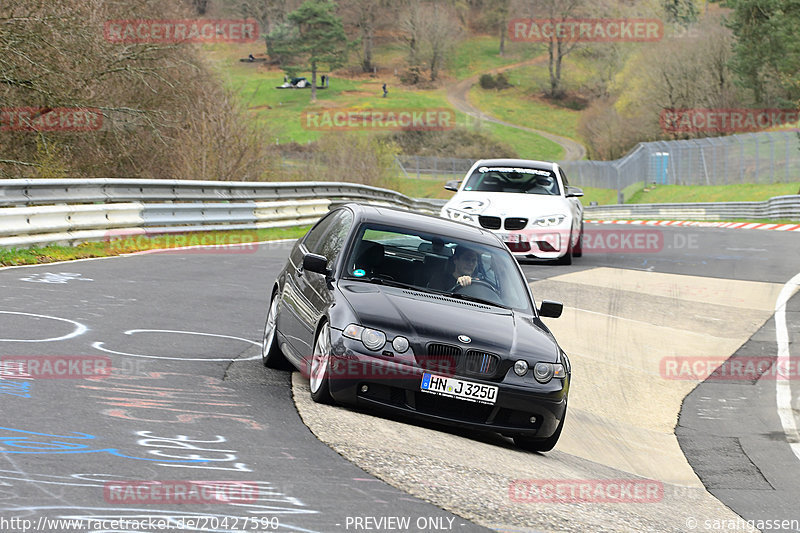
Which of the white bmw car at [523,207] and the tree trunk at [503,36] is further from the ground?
the tree trunk at [503,36]

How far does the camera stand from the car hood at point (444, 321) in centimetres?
713

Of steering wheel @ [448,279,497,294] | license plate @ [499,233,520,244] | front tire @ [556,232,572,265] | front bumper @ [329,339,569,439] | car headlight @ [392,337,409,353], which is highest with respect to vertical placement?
steering wheel @ [448,279,497,294]

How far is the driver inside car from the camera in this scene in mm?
8250

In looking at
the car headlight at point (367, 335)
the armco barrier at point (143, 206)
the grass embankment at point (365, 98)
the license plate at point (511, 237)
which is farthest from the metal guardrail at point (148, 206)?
the grass embankment at point (365, 98)

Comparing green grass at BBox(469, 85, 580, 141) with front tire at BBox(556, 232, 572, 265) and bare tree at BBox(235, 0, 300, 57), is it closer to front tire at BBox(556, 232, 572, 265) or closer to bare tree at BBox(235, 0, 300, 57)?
bare tree at BBox(235, 0, 300, 57)

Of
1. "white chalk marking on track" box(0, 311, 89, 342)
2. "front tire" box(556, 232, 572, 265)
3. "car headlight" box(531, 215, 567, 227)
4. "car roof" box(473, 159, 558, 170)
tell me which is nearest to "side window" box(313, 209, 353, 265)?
"white chalk marking on track" box(0, 311, 89, 342)

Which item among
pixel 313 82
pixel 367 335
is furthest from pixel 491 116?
pixel 367 335

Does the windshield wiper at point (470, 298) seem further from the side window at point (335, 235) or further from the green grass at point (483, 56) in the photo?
the green grass at point (483, 56)

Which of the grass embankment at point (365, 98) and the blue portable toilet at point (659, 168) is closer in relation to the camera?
the blue portable toilet at point (659, 168)

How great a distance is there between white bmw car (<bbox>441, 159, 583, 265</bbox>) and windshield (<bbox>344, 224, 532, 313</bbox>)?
9121mm

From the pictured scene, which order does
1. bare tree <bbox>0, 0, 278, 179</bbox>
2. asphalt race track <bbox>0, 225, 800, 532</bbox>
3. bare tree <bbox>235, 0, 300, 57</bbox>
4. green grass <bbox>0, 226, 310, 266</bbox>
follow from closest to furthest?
asphalt race track <bbox>0, 225, 800, 532</bbox>
green grass <bbox>0, 226, 310, 266</bbox>
bare tree <bbox>0, 0, 278, 179</bbox>
bare tree <bbox>235, 0, 300, 57</bbox>

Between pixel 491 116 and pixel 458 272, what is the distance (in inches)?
4671

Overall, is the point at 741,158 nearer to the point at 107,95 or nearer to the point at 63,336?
the point at 107,95

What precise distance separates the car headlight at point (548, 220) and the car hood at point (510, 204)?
0.26 feet
